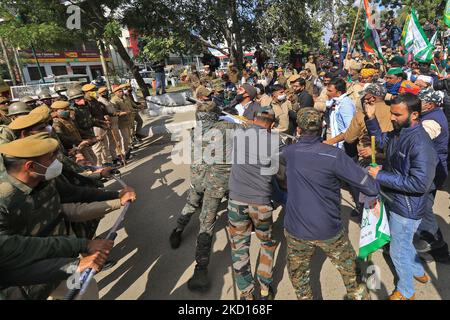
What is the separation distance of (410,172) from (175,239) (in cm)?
305

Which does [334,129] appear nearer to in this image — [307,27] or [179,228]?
[179,228]

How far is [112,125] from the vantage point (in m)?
7.93

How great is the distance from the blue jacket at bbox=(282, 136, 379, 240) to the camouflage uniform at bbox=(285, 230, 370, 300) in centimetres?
7

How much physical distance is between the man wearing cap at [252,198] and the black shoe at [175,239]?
1.46 m

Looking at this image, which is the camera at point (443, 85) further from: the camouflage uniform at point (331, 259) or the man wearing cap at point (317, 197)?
the camouflage uniform at point (331, 259)

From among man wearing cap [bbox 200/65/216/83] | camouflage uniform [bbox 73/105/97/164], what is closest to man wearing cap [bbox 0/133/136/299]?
camouflage uniform [bbox 73/105/97/164]

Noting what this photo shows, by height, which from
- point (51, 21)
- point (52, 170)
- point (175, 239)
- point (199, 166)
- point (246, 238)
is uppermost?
point (51, 21)

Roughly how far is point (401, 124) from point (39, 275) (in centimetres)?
311

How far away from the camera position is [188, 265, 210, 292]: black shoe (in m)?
3.37

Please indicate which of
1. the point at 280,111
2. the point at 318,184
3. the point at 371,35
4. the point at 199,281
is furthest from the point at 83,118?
the point at 371,35

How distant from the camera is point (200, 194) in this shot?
412 centimetres

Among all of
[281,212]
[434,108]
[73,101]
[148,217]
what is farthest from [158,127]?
[434,108]

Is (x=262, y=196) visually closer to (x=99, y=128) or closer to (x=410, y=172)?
(x=410, y=172)

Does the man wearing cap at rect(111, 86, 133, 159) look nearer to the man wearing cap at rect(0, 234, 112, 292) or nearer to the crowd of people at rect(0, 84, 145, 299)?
the crowd of people at rect(0, 84, 145, 299)
